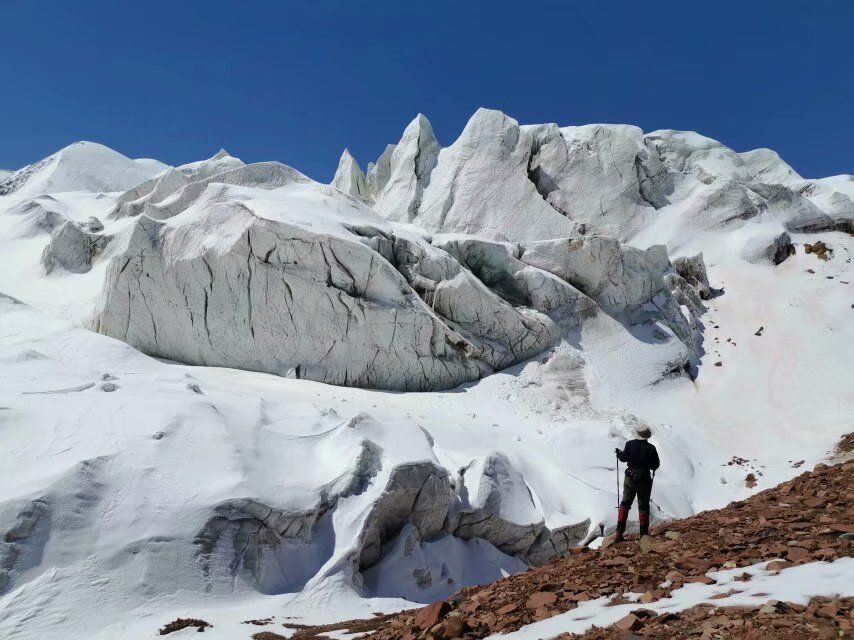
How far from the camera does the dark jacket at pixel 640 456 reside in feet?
32.9

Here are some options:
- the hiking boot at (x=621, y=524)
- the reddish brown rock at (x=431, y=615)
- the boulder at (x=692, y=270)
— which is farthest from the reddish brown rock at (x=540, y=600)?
the boulder at (x=692, y=270)

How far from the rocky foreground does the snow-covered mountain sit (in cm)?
375

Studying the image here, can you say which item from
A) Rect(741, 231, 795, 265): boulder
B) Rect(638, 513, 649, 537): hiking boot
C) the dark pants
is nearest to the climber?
the dark pants

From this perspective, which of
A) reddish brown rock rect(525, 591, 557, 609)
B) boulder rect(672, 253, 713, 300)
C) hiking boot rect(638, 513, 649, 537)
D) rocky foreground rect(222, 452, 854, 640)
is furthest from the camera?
boulder rect(672, 253, 713, 300)

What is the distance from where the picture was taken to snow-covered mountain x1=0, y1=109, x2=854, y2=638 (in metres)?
11.8

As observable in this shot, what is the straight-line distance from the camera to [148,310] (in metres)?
26.6

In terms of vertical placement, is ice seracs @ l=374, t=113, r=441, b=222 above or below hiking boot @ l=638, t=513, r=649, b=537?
above

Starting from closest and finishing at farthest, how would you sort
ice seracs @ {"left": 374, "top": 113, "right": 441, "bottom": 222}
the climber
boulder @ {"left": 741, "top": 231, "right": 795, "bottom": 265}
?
the climber, boulder @ {"left": 741, "top": 231, "right": 795, "bottom": 265}, ice seracs @ {"left": 374, "top": 113, "right": 441, "bottom": 222}

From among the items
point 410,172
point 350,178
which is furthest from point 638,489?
point 350,178

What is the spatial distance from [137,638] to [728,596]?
9341 millimetres

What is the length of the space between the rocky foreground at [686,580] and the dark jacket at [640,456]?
1084 millimetres

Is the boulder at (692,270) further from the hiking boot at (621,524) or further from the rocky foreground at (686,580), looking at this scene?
the hiking boot at (621,524)

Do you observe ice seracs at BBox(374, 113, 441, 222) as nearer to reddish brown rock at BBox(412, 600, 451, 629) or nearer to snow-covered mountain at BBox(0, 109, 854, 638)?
snow-covered mountain at BBox(0, 109, 854, 638)

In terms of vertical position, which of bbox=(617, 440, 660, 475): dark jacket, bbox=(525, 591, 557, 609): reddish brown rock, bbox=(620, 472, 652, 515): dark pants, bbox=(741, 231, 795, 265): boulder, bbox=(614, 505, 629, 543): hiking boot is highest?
bbox=(741, 231, 795, 265): boulder
